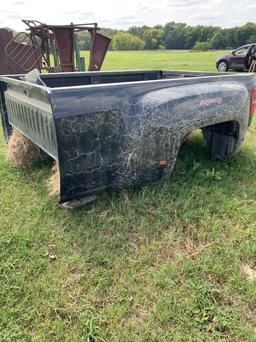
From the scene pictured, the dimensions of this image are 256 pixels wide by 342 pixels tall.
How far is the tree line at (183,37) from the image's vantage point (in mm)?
62031

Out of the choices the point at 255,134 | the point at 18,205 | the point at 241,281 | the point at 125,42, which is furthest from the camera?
the point at 125,42

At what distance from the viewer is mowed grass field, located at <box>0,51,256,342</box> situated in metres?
1.88

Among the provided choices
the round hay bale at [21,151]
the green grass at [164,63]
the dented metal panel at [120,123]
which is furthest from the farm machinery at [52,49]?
the green grass at [164,63]

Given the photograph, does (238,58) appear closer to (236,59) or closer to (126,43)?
(236,59)

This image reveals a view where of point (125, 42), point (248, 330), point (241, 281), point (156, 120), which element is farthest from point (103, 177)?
point (125, 42)

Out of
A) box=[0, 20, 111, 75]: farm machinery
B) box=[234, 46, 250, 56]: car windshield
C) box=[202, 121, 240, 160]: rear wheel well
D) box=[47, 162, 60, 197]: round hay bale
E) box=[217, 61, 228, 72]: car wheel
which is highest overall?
box=[0, 20, 111, 75]: farm machinery

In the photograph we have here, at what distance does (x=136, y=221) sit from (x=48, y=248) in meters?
0.76

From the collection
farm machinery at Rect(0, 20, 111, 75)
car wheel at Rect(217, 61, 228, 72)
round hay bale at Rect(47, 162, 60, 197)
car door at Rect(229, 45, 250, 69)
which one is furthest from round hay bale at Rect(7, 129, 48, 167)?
car wheel at Rect(217, 61, 228, 72)

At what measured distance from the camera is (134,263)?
232 centimetres

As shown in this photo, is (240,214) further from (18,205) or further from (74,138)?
(18,205)

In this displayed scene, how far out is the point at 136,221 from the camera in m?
2.71

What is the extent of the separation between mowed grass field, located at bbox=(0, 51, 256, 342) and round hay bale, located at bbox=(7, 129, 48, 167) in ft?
1.34

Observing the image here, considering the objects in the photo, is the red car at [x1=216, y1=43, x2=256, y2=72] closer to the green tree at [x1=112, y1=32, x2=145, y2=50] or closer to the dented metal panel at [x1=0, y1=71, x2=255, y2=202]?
the dented metal panel at [x1=0, y1=71, x2=255, y2=202]

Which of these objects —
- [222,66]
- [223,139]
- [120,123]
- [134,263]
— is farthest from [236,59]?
[134,263]
